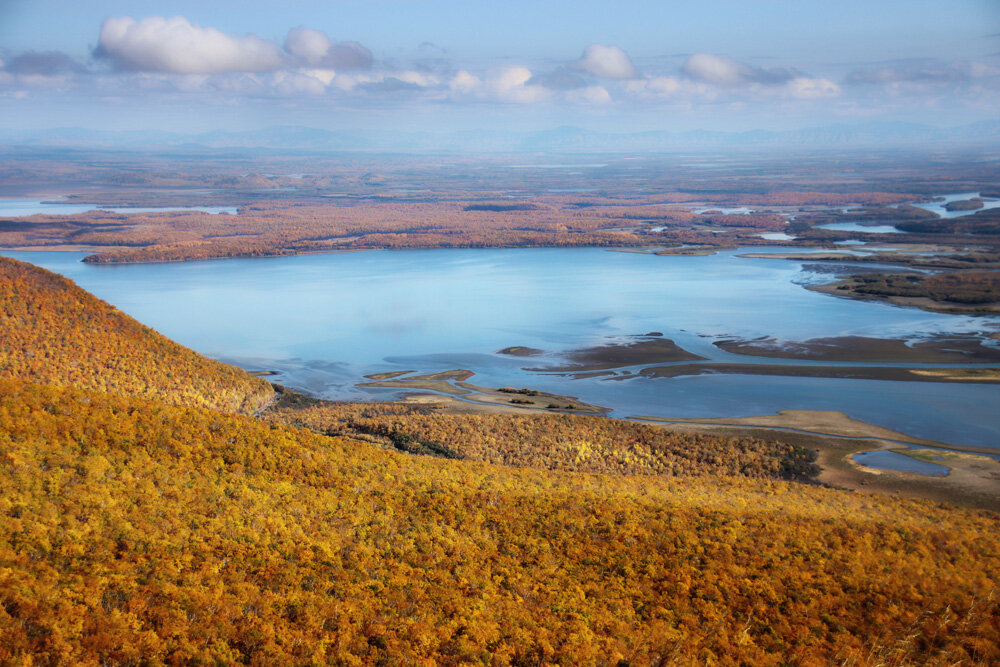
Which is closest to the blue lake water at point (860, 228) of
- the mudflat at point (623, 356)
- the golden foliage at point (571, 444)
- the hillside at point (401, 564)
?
the mudflat at point (623, 356)

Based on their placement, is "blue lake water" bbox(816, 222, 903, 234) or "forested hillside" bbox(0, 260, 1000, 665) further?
"blue lake water" bbox(816, 222, 903, 234)

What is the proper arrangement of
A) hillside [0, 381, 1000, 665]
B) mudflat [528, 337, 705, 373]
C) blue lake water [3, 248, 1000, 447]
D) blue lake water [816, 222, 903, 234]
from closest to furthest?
hillside [0, 381, 1000, 665] < blue lake water [3, 248, 1000, 447] < mudflat [528, 337, 705, 373] < blue lake water [816, 222, 903, 234]

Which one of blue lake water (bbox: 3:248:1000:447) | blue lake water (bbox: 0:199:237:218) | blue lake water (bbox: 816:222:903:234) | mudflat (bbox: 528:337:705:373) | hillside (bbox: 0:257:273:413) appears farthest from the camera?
blue lake water (bbox: 0:199:237:218)

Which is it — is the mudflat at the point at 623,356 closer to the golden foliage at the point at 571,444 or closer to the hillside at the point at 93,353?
the golden foliage at the point at 571,444

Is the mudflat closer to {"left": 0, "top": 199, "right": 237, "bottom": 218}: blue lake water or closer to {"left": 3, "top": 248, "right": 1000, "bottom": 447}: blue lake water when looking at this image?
{"left": 3, "top": 248, "right": 1000, "bottom": 447}: blue lake water

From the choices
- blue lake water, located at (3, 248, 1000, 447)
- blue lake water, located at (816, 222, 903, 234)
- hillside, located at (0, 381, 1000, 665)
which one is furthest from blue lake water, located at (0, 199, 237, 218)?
hillside, located at (0, 381, 1000, 665)

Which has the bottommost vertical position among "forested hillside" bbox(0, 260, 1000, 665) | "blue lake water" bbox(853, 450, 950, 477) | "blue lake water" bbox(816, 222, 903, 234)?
"blue lake water" bbox(853, 450, 950, 477)

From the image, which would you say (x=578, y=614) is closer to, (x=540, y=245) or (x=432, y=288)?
(x=432, y=288)

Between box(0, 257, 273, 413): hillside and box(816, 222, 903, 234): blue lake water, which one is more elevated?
box(816, 222, 903, 234): blue lake water
